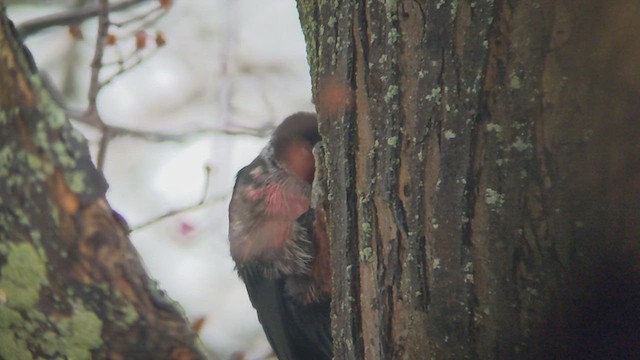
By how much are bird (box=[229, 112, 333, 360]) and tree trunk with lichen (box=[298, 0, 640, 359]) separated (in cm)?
130

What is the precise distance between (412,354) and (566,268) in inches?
11.5

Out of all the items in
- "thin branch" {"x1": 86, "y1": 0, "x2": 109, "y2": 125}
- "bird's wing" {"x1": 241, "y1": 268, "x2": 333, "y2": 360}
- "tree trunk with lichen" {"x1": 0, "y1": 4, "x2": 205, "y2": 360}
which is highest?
"thin branch" {"x1": 86, "y1": 0, "x2": 109, "y2": 125}

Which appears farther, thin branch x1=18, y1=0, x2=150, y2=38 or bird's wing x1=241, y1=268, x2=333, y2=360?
bird's wing x1=241, y1=268, x2=333, y2=360

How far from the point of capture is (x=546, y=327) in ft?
4.80

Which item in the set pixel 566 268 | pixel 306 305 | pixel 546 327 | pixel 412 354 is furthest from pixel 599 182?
pixel 306 305

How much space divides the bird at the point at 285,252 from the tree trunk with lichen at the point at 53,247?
1192mm

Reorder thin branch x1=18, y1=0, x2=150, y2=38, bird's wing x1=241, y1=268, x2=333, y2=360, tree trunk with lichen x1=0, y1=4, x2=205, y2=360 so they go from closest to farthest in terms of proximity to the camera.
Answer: tree trunk with lichen x1=0, y1=4, x2=205, y2=360, thin branch x1=18, y1=0, x2=150, y2=38, bird's wing x1=241, y1=268, x2=333, y2=360

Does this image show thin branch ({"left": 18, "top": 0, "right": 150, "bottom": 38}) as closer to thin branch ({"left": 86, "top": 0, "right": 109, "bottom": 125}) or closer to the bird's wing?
thin branch ({"left": 86, "top": 0, "right": 109, "bottom": 125})

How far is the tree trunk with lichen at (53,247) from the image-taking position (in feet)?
5.43

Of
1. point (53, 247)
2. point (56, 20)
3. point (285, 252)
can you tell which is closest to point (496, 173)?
point (53, 247)

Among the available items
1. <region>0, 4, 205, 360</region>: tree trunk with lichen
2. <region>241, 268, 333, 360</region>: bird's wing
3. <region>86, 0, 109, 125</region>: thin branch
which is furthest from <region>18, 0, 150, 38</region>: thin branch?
<region>0, 4, 205, 360</region>: tree trunk with lichen

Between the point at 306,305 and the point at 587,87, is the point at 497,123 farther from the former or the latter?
the point at 306,305

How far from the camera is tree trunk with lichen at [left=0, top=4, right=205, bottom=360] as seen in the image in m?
1.65

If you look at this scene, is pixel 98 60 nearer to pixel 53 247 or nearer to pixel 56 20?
pixel 56 20
